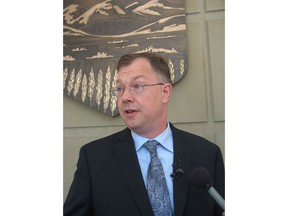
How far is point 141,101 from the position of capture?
6.29 feet

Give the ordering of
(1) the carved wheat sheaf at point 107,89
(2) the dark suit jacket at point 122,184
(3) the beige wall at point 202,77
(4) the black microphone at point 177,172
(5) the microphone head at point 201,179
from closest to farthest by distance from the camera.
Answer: (5) the microphone head at point 201,179, (4) the black microphone at point 177,172, (2) the dark suit jacket at point 122,184, (3) the beige wall at point 202,77, (1) the carved wheat sheaf at point 107,89

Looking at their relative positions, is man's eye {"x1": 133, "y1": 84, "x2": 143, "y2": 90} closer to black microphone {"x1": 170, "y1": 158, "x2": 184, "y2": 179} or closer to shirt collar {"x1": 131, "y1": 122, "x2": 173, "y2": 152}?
shirt collar {"x1": 131, "y1": 122, "x2": 173, "y2": 152}

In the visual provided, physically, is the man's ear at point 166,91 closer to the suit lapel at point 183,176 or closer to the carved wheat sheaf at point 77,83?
the suit lapel at point 183,176

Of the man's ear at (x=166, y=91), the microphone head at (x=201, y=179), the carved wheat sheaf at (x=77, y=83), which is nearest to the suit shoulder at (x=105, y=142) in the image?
the man's ear at (x=166, y=91)

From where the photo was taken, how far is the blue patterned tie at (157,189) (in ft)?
5.78

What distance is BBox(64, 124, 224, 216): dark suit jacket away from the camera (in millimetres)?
1752

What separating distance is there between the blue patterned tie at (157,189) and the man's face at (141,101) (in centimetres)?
14

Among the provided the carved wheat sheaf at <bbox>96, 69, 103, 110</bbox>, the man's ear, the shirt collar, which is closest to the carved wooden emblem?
the carved wheat sheaf at <bbox>96, 69, 103, 110</bbox>
